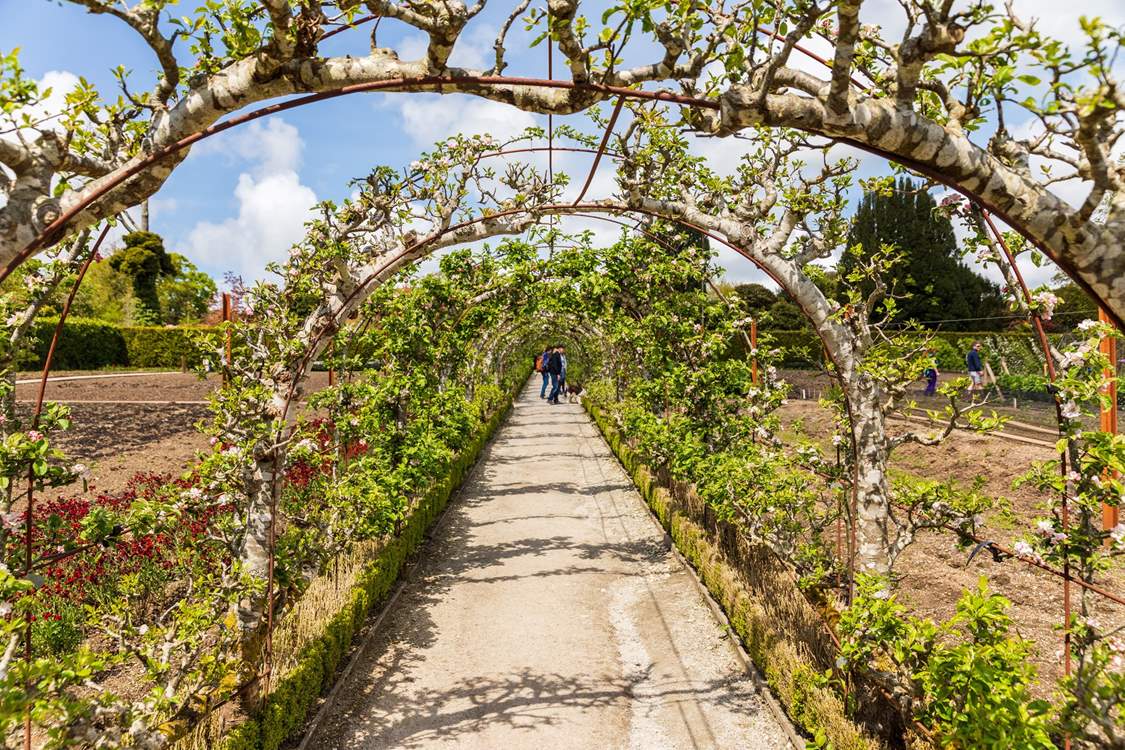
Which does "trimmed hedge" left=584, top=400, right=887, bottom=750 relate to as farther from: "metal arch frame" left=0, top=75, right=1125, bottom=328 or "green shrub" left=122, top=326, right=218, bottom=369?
"green shrub" left=122, top=326, right=218, bottom=369

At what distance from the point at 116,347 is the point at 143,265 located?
6977 millimetres

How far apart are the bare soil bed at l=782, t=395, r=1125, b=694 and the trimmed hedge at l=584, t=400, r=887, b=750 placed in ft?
2.56

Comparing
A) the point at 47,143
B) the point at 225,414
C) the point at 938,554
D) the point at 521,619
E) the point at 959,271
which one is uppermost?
the point at 959,271

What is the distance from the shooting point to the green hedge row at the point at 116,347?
24.1 meters

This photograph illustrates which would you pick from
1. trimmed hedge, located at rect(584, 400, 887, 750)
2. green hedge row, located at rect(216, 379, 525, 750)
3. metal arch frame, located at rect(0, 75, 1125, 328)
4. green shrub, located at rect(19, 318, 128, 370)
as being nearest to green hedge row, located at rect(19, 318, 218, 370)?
green shrub, located at rect(19, 318, 128, 370)

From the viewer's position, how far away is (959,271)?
31703 millimetres

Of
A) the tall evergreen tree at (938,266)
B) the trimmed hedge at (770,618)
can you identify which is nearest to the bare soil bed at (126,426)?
the trimmed hedge at (770,618)

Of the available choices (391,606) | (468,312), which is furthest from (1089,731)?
(468,312)

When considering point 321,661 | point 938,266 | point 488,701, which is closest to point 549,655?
point 488,701

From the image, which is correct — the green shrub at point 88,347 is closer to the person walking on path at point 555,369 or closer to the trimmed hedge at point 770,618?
the person walking on path at point 555,369

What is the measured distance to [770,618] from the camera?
4.87m

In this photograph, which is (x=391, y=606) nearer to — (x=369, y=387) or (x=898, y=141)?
(x=369, y=387)

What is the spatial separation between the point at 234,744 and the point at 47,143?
2685mm

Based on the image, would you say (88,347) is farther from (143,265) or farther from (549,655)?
(549,655)
